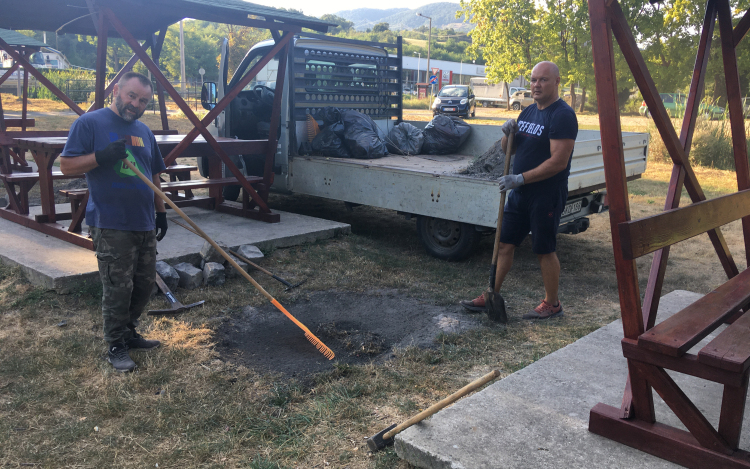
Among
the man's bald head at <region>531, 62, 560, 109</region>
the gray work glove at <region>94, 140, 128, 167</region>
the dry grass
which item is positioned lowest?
the dry grass

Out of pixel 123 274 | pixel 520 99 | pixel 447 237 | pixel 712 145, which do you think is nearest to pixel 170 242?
pixel 123 274

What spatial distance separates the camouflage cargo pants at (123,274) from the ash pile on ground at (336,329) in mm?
632

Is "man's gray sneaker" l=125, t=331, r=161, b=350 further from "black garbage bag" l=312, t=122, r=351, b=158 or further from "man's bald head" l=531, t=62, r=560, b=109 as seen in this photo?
"black garbage bag" l=312, t=122, r=351, b=158

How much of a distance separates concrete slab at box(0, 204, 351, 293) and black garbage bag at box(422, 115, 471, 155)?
1913 mm

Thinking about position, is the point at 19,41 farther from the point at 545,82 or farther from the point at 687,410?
the point at 687,410

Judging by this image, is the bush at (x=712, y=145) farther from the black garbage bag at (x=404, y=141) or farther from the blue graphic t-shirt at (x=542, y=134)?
the blue graphic t-shirt at (x=542, y=134)

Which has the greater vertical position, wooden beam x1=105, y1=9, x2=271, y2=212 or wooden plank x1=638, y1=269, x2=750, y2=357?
wooden beam x1=105, y1=9, x2=271, y2=212

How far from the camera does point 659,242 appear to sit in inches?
93.4

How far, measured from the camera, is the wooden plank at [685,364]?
215cm

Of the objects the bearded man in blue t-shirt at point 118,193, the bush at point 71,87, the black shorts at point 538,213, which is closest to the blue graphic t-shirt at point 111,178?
the bearded man in blue t-shirt at point 118,193

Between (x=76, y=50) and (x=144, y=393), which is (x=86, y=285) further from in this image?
(x=76, y=50)

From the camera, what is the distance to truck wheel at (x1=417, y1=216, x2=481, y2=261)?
582cm

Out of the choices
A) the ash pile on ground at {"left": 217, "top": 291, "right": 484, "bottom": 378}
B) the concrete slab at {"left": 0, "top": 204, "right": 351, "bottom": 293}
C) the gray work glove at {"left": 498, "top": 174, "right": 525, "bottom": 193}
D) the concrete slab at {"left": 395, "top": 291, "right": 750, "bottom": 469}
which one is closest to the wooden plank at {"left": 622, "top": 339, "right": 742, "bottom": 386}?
the concrete slab at {"left": 395, "top": 291, "right": 750, "bottom": 469}

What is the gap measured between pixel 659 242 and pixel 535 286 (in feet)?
10.2
